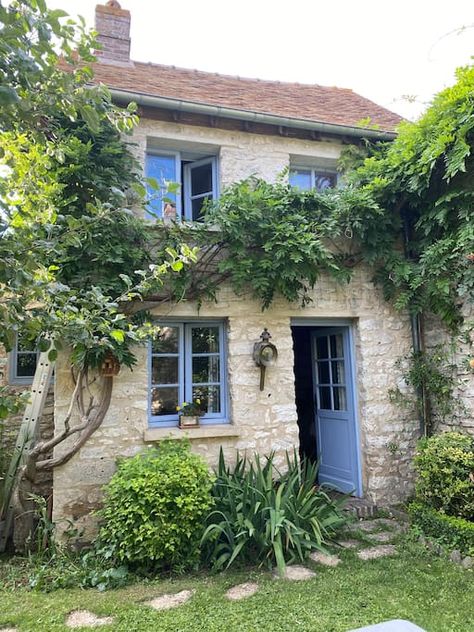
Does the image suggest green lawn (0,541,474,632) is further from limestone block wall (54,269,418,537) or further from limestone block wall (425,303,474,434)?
limestone block wall (425,303,474,434)

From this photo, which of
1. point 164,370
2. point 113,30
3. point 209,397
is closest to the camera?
point 164,370

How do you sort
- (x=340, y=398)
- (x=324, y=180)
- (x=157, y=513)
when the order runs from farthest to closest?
(x=324, y=180) < (x=340, y=398) < (x=157, y=513)

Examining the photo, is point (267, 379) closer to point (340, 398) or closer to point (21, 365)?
point (340, 398)

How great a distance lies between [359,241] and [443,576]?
375 centimetres

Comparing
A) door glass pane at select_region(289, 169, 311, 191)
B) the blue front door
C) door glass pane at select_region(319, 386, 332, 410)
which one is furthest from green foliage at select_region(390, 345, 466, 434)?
door glass pane at select_region(289, 169, 311, 191)

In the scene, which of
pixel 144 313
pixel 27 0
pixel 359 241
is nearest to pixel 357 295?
pixel 359 241

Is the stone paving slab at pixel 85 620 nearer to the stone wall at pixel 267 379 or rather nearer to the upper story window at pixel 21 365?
the stone wall at pixel 267 379

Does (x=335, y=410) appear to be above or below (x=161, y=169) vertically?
below

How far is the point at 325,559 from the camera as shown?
160 inches

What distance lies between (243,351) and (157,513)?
211 centimetres

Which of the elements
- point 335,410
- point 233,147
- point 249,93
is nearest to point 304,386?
point 335,410

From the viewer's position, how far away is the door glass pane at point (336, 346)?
605 cm

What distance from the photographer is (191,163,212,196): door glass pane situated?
580 cm

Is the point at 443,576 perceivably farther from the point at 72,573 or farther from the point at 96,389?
the point at 96,389
